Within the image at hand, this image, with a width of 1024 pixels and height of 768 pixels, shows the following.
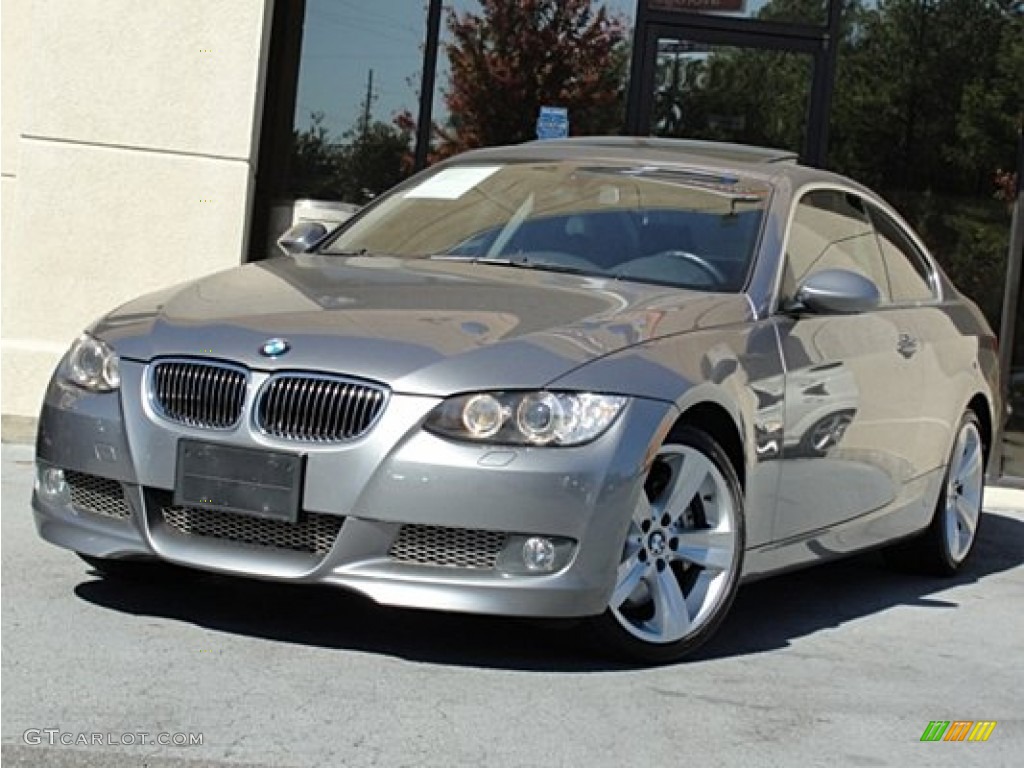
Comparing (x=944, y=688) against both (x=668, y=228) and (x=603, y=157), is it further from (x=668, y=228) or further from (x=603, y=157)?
(x=603, y=157)

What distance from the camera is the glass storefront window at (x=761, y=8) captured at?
33.9 feet

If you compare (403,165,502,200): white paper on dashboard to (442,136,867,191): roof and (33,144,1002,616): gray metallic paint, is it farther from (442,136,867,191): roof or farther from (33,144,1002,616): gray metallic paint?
(33,144,1002,616): gray metallic paint

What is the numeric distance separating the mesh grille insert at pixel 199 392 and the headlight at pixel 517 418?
22.5 inches

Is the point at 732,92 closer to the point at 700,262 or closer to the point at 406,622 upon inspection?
the point at 700,262

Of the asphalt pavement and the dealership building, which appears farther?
the dealership building

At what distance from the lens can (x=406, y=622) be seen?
5102mm

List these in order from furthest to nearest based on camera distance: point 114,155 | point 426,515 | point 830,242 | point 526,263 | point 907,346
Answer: point 114,155 < point 907,346 < point 830,242 < point 526,263 < point 426,515

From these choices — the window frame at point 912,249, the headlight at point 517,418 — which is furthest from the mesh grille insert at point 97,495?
the window frame at point 912,249

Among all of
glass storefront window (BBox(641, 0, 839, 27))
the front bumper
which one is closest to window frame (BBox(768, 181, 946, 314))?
the front bumper

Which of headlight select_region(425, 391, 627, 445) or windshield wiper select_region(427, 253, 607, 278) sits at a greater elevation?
windshield wiper select_region(427, 253, 607, 278)

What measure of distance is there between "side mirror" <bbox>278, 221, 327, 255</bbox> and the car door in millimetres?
1692

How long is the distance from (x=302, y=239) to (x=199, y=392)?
159cm

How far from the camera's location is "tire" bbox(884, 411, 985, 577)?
674cm

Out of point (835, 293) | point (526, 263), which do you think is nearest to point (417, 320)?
point (526, 263)
